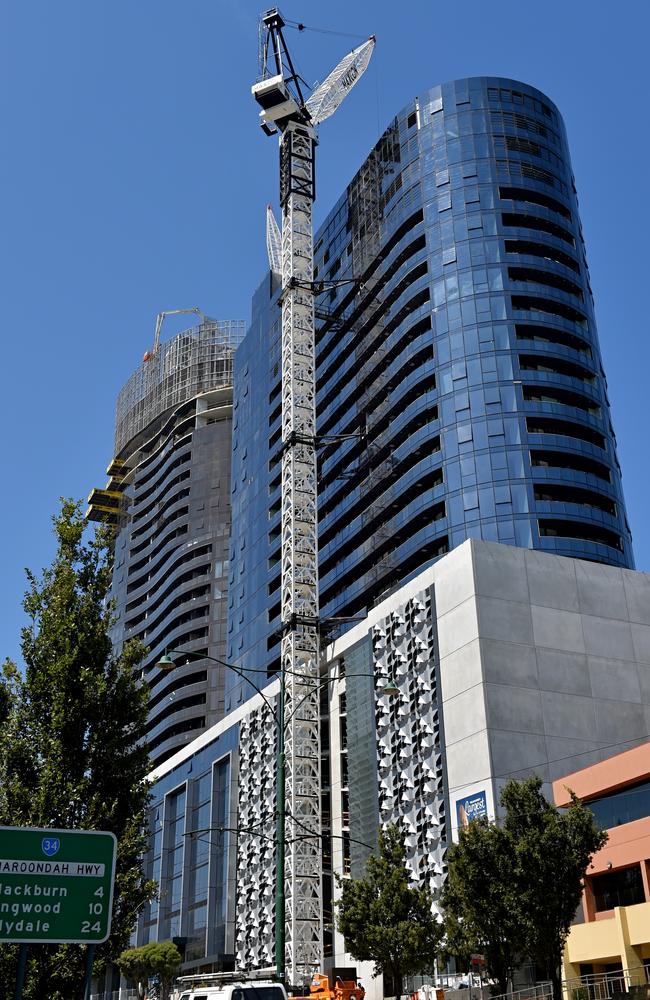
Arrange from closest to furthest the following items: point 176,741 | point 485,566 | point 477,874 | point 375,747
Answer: point 477,874
point 485,566
point 375,747
point 176,741

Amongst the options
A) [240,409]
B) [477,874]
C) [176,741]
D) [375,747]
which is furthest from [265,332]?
[477,874]

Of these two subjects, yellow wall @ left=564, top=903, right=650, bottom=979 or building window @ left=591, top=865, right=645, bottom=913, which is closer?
yellow wall @ left=564, top=903, right=650, bottom=979

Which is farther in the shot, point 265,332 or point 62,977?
point 265,332

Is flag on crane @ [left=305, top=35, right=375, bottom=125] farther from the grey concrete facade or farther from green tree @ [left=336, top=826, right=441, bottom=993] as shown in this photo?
green tree @ [left=336, top=826, right=441, bottom=993]

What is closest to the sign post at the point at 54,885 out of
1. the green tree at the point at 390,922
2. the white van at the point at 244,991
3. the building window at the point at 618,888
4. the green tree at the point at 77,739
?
the green tree at the point at 77,739

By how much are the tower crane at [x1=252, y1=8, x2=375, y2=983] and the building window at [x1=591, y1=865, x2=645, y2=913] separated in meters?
16.5

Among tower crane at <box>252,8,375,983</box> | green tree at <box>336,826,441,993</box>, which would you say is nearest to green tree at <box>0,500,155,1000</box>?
green tree at <box>336,826,441,993</box>

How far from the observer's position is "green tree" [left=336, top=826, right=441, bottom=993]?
4206cm

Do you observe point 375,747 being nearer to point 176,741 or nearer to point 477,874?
point 477,874

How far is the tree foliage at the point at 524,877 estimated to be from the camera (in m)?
31.6

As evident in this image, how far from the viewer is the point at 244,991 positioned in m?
23.5

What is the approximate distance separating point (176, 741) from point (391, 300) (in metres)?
69.5

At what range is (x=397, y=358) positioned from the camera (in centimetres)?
9281

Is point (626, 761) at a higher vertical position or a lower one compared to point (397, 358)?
lower
